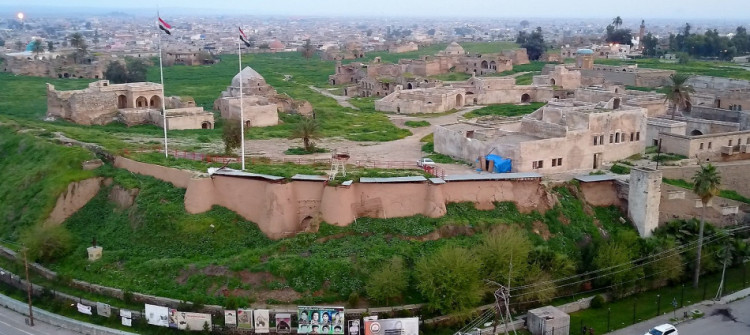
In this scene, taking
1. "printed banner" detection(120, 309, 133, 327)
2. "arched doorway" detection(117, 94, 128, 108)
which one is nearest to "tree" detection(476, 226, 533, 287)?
"printed banner" detection(120, 309, 133, 327)

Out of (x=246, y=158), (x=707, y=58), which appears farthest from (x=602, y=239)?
(x=707, y=58)

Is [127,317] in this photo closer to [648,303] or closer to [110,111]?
[648,303]

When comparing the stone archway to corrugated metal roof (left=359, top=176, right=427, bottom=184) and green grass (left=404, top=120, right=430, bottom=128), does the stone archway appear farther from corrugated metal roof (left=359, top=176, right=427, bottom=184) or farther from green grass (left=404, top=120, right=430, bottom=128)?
corrugated metal roof (left=359, top=176, right=427, bottom=184)

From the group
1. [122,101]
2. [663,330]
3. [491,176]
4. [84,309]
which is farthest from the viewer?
[122,101]

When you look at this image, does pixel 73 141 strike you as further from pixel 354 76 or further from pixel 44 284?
pixel 354 76

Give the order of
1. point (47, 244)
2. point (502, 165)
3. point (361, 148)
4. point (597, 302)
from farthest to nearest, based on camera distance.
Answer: point (361, 148)
point (502, 165)
point (47, 244)
point (597, 302)

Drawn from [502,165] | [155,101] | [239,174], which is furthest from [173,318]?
[155,101]
